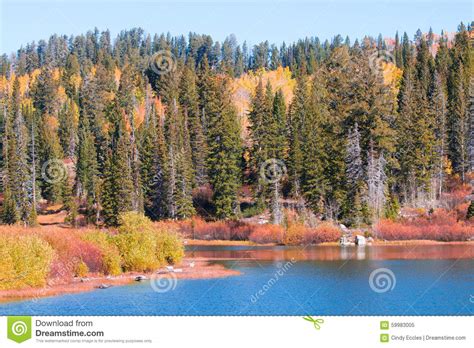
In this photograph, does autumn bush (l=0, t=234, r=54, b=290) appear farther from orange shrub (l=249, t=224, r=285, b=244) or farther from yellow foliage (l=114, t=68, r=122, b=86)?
yellow foliage (l=114, t=68, r=122, b=86)

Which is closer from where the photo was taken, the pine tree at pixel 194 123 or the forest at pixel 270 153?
the forest at pixel 270 153

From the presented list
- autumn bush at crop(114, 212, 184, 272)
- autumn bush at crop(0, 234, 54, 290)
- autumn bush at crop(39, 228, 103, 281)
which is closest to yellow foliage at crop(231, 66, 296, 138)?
autumn bush at crop(114, 212, 184, 272)

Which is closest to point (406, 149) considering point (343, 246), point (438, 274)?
point (343, 246)

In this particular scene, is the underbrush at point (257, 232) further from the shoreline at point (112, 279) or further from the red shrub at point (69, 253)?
the red shrub at point (69, 253)

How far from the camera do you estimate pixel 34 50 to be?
193m

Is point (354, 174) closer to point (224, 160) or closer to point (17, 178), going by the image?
point (224, 160)
